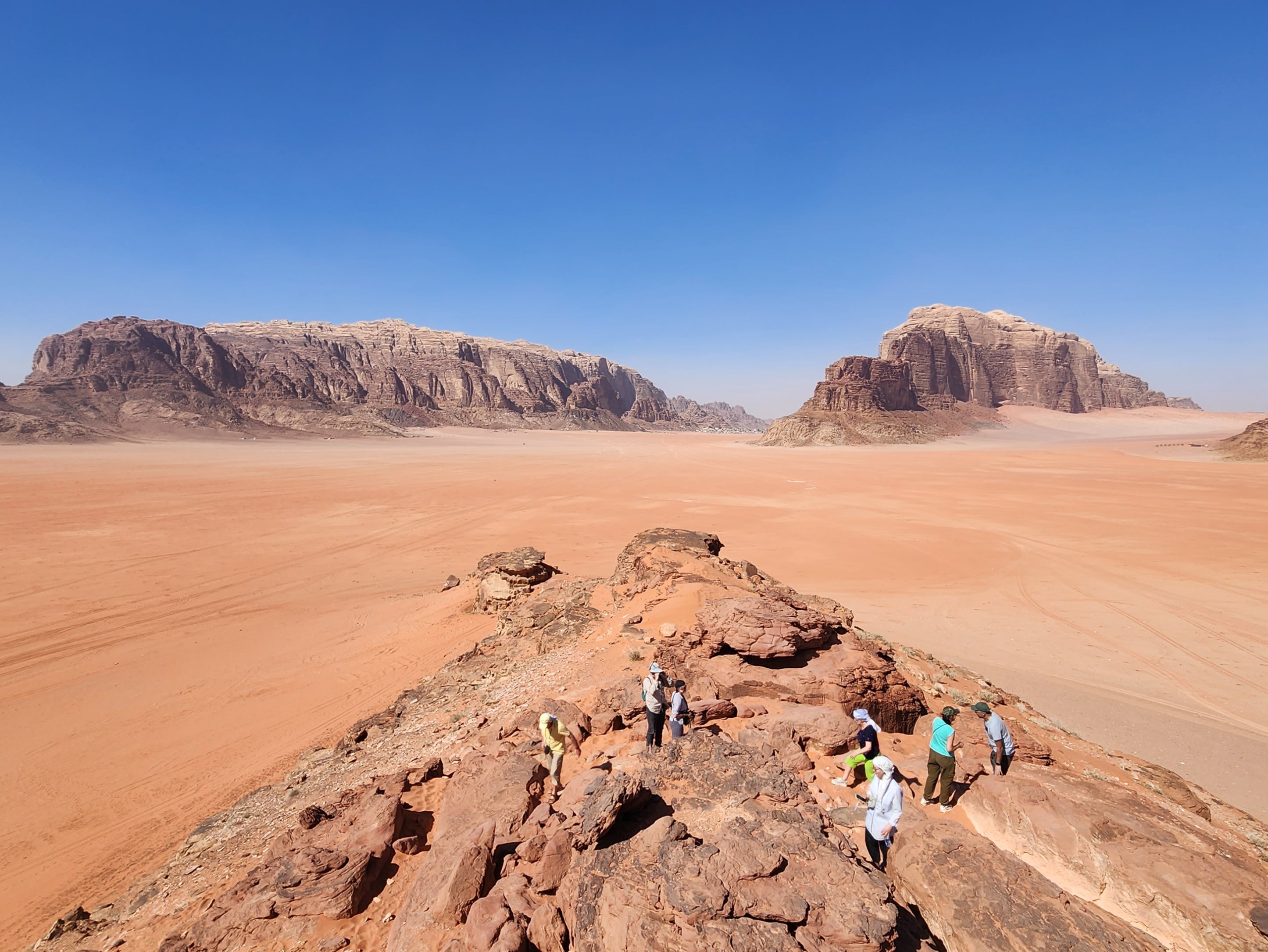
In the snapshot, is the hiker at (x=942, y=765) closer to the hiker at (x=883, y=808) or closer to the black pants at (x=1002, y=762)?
the black pants at (x=1002, y=762)

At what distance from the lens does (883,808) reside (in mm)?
4285

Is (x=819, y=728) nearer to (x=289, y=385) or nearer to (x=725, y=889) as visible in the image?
(x=725, y=889)

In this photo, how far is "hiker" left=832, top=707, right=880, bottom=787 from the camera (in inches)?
204

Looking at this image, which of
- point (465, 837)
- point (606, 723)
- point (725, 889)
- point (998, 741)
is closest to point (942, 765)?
point (998, 741)

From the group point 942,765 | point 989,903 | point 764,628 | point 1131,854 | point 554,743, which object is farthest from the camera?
point 764,628

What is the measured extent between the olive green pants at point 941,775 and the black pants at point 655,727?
2.58 meters

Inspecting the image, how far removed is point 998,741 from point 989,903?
247 centimetres

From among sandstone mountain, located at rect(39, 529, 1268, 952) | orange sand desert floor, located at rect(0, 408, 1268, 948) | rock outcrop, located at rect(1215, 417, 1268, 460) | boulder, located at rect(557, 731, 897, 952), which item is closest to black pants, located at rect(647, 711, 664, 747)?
sandstone mountain, located at rect(39, 529, 1268, 952)

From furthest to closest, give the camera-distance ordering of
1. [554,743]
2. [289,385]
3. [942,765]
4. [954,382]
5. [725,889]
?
1. [954,382]
2. [289,385]
3. [554,743]
4. [942,765]
5. [725,889]

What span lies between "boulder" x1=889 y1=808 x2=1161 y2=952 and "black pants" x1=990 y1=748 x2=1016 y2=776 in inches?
64.2

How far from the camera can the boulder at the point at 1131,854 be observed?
3582mm

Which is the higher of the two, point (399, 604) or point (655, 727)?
point (655, 727)

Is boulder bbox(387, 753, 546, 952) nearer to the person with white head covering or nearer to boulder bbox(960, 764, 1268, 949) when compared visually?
the person with white head covering

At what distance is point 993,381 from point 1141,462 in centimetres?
8914
